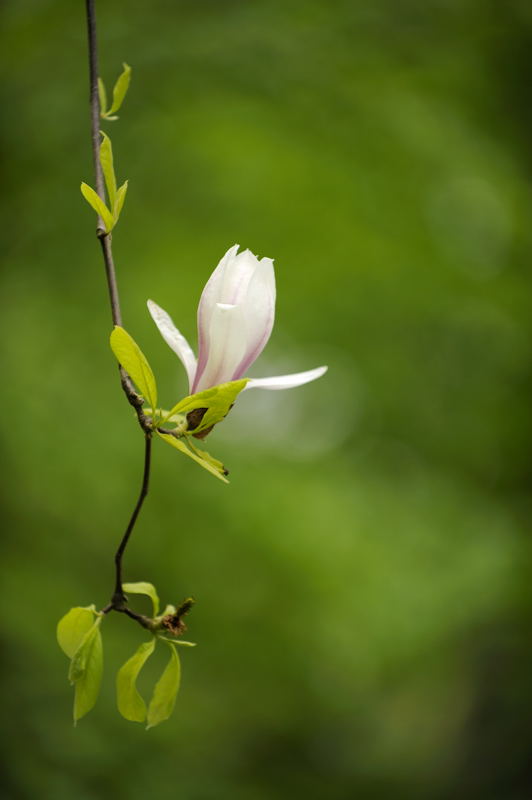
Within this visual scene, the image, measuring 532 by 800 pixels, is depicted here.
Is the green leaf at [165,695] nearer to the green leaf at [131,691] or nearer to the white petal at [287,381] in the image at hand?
the green leaf at [131,691]

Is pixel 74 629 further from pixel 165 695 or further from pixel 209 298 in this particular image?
pixel 209 298

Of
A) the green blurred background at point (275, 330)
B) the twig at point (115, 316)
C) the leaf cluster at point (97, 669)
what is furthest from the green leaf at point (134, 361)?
the green blurred background at point (275, 330)

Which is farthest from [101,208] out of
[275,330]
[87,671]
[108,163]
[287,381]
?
[275,330]

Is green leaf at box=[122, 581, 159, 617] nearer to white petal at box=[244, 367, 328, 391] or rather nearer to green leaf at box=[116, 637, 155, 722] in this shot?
green leaf at box=[116, 637, 155, 722]

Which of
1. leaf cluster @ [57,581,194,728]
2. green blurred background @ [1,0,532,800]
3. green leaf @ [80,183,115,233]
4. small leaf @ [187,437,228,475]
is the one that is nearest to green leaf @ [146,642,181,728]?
leaf cluster @ [57,581,194,728]

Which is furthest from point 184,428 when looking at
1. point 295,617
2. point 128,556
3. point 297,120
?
point 295,617

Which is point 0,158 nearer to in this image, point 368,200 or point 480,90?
point 368,200
